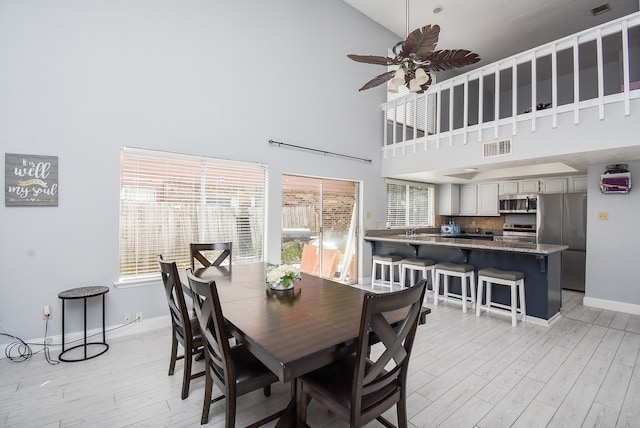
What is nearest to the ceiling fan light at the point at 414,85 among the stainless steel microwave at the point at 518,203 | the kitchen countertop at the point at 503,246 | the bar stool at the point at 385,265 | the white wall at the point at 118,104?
the white wall at the point at 118,104

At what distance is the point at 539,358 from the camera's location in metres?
2.85

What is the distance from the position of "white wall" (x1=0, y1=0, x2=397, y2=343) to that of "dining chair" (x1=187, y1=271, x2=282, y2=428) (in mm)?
2113

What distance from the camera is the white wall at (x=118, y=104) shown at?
9.27 ft

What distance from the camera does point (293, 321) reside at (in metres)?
1.64

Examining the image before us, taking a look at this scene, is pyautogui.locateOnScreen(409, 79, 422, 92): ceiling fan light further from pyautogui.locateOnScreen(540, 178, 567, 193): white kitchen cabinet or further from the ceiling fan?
pyautogui.locateOnScreen(540, 178, 567, 193): white kitchen cabinet

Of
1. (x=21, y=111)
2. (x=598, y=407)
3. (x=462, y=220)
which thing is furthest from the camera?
(x=462, y=220)

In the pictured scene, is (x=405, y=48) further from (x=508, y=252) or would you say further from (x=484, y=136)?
(x=508, y=252)

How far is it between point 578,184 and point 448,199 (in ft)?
7.94

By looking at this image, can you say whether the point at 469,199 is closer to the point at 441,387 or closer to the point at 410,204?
the point at 410,204

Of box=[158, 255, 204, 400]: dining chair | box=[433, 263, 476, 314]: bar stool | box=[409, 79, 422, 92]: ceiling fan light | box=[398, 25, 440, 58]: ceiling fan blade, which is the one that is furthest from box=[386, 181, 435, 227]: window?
box=[158, 255, 204, 400]: dining chair

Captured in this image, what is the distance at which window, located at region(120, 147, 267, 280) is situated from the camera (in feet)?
11.2

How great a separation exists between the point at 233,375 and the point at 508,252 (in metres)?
3.96

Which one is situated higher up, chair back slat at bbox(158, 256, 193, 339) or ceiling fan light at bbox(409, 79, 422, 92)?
ceiling fan light at bbox(409, 79, 422, 92)

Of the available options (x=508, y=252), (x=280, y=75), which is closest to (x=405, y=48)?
(x=280, y=75)
